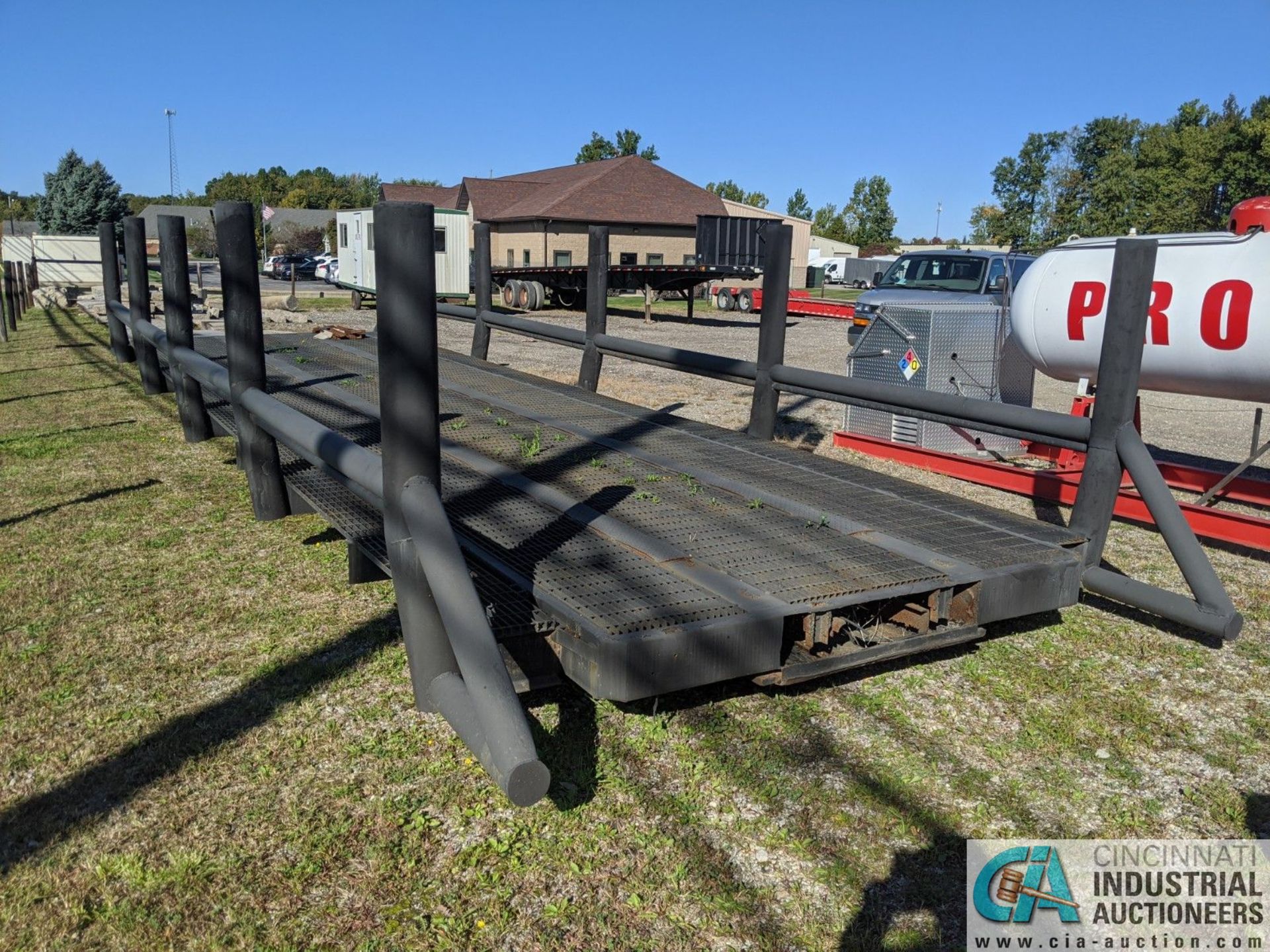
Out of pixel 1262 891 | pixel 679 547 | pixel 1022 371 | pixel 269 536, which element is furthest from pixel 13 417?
pixel 1262 891

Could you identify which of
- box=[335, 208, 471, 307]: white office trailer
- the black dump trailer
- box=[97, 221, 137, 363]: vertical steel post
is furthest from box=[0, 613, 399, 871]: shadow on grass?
box=[335, 208, 471, 307]: white office trailer

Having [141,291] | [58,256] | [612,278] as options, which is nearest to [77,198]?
[58,256]

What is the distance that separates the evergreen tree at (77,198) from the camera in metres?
61.2

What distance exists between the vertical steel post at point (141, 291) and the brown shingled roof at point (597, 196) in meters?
30.1

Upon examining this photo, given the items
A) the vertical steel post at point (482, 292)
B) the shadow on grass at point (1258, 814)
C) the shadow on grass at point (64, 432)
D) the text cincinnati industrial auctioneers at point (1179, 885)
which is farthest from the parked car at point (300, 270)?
the text cincinnati industrial auctioneers at point (1179, 885)

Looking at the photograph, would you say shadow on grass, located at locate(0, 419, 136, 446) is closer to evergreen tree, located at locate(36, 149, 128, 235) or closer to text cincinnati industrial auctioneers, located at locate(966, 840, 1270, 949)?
text cincinnati industrial auctioneers, located at locate(966, 840, 1270, 949)

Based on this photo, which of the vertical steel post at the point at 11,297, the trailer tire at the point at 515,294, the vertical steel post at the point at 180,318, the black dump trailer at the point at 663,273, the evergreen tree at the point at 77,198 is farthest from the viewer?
the evergreen tree at the point at 77,198

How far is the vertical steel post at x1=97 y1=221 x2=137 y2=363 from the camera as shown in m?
11.0

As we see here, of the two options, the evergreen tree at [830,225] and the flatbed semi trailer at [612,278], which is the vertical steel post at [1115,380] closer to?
the flatbed semi trailer at [612,278]

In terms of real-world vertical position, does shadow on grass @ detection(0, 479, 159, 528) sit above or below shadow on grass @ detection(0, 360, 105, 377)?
below

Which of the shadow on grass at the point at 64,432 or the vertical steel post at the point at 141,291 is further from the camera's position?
the vertical steel post at the point at 141,291

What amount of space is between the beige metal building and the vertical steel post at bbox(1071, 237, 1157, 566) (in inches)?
1345

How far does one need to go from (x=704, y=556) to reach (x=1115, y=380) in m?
2.05

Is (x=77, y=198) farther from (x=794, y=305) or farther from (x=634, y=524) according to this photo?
(x=634, y=524)
